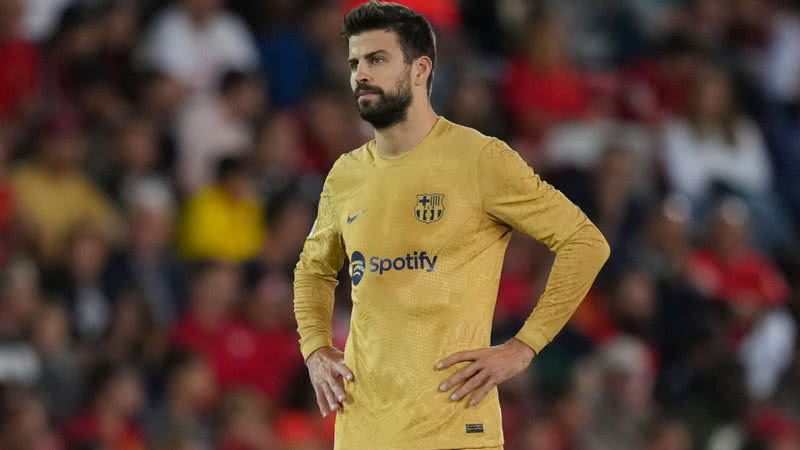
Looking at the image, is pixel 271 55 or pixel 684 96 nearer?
pixel 271 55

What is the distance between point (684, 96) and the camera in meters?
12.6

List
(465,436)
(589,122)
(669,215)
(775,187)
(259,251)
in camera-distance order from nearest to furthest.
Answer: (465,436)
(259,251)
(669,215)
(589,122)
(775,187)

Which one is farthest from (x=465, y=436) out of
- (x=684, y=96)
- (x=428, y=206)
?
(x=684, y=96)

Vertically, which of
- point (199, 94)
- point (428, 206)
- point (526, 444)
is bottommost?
point (526, 444)

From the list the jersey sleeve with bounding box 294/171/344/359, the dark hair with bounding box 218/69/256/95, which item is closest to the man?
the jersey sleeve with bounding box 294/171/344/359

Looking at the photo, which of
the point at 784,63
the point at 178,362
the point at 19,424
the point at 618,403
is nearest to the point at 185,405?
the point at 178,362

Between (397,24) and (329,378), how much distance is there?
114cm

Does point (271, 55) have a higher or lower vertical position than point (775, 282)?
higher

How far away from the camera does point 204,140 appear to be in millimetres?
10523

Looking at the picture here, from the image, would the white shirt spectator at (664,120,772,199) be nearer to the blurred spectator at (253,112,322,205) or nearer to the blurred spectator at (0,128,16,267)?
the blurred spectator at (253,112,322,205)

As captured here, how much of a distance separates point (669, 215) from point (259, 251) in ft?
9.36

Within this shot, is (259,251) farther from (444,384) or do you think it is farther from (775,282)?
(444,384)

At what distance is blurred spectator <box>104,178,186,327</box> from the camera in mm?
9391

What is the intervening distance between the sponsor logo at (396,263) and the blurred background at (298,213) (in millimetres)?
3594
